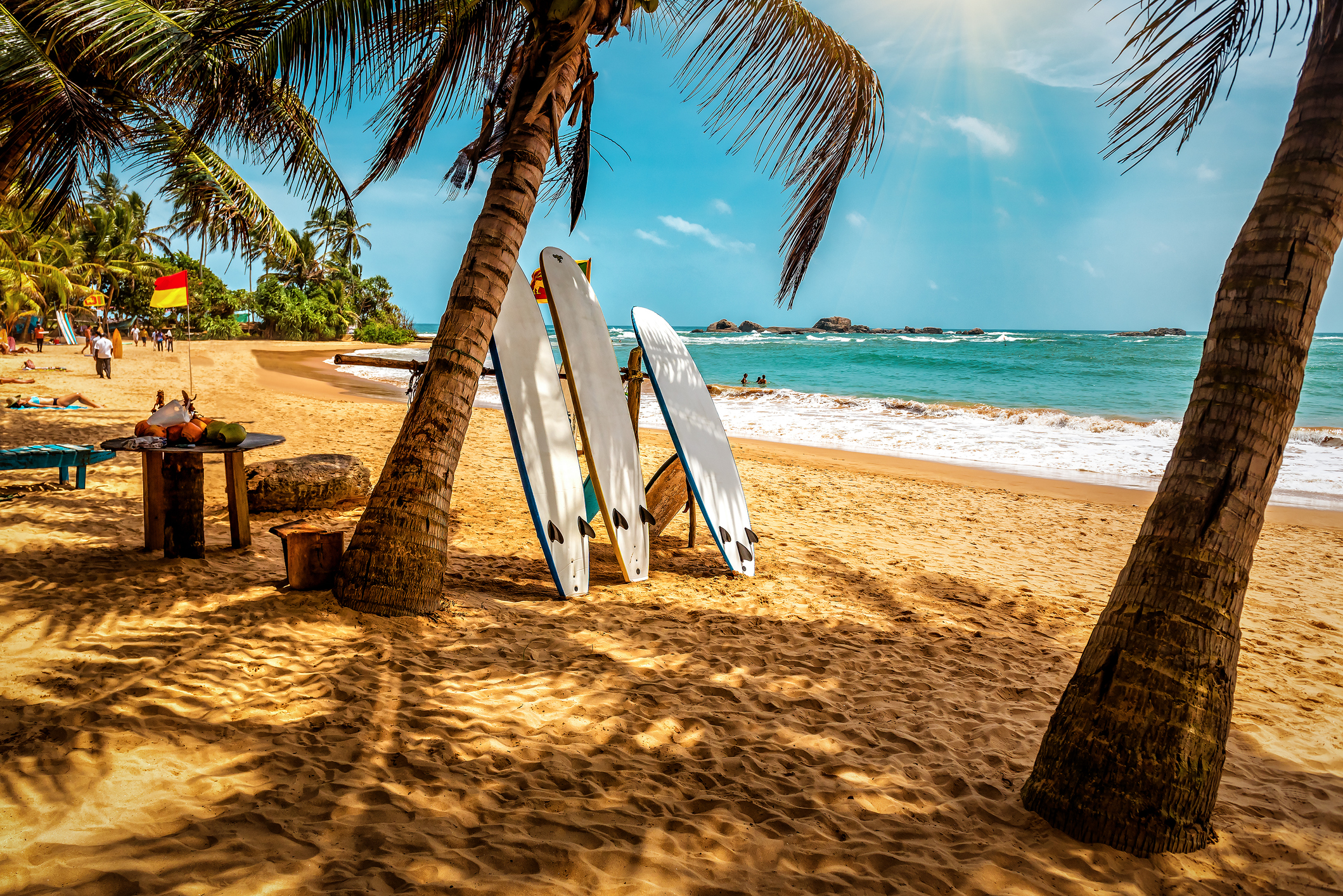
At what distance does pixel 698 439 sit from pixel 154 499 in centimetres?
366

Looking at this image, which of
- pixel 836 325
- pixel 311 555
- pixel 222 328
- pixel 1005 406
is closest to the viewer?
pixel 311 555

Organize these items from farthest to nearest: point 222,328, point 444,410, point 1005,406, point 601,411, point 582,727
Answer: point 222,328 → point 1005,406 → point 601,411 → point 444,410 → point 582,727

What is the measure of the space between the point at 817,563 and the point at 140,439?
4.57 meters

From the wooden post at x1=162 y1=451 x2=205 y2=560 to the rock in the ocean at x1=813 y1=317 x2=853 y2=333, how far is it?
3120 inches

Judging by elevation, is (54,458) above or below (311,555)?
above

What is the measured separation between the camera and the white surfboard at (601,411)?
4.62 meters

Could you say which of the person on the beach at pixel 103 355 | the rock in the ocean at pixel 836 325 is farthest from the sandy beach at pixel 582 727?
the rock in the ocean at pixel 836 325

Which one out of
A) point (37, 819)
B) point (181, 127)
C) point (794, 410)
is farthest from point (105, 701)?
point (794, 410)

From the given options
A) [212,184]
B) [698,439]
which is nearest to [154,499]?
[698,439]

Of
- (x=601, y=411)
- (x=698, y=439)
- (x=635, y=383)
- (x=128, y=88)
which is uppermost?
(x=128, y=88)

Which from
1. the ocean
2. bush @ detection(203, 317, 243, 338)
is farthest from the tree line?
bush @ detection(203, 317, 243, 338)

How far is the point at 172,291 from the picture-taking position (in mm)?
5820

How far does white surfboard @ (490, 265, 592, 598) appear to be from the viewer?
4250 mm

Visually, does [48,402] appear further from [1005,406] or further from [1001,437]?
[1005,406]
